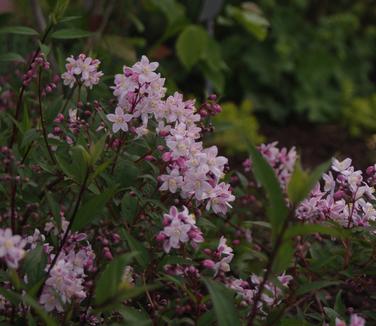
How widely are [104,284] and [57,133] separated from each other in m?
0.62

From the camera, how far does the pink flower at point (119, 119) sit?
64.7 inches

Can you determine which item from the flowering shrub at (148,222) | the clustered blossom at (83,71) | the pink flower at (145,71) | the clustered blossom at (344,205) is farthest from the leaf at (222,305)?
the clustered blossom at (83,71)

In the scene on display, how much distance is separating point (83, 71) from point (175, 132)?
12.0 inches

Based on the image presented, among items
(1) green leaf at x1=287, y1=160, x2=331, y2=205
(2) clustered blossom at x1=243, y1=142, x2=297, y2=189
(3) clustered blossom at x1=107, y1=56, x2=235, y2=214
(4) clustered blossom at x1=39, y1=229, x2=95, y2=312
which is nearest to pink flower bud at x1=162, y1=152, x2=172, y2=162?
(3) clustered blossom at x1=107, y1=56, x2=235, y2=214

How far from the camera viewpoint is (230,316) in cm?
135

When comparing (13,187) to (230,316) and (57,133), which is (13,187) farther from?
(230,316)

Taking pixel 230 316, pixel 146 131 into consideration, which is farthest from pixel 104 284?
pixel 146 131

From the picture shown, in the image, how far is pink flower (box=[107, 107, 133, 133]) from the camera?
1.64 meters

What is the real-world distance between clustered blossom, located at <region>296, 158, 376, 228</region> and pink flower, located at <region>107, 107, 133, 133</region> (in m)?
0.42

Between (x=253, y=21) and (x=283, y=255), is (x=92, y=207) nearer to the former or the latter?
(x=283, y=255)

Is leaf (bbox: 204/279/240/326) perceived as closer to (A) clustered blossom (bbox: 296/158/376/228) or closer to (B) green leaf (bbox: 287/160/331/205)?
(B) green leaf (bbox: 287/160/331/205)

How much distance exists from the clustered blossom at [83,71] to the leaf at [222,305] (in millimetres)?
628

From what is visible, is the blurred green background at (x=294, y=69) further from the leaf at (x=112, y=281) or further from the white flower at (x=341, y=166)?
the leaf at (x=112, y=281)

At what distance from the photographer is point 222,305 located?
1334mm
